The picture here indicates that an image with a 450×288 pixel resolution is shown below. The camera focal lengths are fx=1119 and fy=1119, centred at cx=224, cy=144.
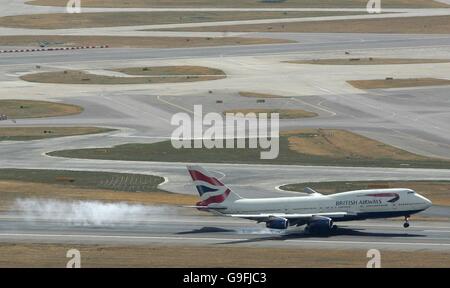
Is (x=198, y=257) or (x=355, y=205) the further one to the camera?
(x=355, y=205)

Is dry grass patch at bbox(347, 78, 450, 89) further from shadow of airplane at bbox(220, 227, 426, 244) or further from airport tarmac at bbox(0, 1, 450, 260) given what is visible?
shadow of airplane at bbox(220, 227, 426, 244)

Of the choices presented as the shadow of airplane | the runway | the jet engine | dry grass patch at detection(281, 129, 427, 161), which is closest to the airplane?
the jet engine

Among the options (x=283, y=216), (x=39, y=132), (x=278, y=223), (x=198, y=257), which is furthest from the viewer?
(x=39, y=132)

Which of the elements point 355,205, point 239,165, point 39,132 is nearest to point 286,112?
point 239,165

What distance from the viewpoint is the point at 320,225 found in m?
94.8

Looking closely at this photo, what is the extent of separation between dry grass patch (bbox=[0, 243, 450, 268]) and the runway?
218 centimetres

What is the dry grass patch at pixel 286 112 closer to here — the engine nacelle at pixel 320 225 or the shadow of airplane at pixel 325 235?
the shadow of airplane at pixel 325 235

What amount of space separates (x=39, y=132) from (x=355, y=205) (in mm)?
68613

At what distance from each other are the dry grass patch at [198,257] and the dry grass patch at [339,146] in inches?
1992

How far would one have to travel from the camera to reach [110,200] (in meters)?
109

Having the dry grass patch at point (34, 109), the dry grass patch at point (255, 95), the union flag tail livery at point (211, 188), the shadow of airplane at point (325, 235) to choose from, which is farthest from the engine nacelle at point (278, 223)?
the dry grass patch at point (255, 95)

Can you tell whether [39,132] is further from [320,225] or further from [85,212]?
[320,225]

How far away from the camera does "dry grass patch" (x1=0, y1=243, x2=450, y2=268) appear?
81750 millimetres

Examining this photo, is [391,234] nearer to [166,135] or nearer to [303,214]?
[303,214]
